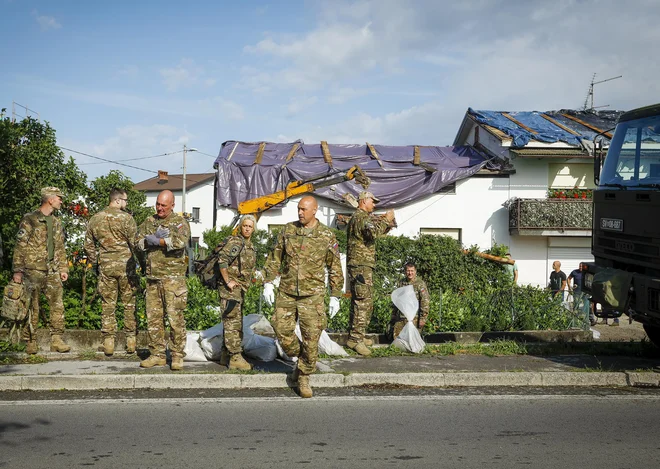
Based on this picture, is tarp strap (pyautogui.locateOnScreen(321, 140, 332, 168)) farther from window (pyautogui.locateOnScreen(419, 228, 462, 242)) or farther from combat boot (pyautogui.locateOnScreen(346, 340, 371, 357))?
combat boot (pyautogui.locateOnScreen(346, 340, 371, 357))

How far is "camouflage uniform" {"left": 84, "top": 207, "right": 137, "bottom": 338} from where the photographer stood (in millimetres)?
8438

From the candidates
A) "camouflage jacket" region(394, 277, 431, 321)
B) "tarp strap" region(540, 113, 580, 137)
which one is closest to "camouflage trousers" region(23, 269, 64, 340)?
"camouflage jacket" region(394, 277, 431, 321)

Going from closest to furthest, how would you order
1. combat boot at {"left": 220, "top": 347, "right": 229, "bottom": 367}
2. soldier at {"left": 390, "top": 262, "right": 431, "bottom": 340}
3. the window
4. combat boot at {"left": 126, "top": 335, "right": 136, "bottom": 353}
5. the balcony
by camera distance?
combat boot at {"left": 220, "top": 347, "right": 229, "bottom": 367} < combat boot at {"left": 126, "top": 335, "right": 136, "bottom": 353} < soldier at {"left": 390, "top": 262, "right": 431, "bottom": 340} < the balcony < the window

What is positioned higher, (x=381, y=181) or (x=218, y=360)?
(x=381, y=181)

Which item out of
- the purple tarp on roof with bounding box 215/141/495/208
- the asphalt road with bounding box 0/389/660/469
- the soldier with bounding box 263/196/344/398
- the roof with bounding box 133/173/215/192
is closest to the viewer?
the asphalt road with bounding box 0/389/660/469

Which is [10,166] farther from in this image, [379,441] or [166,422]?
[379,441]

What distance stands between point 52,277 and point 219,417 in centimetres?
389

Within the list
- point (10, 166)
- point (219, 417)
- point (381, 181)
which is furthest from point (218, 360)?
point (381, 181)

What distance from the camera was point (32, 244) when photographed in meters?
8.35

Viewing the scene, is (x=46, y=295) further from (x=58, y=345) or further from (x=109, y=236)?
(x=109, y=236)

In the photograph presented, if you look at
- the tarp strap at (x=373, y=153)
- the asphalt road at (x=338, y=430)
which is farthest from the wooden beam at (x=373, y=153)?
the asphalt road at (x=338, y=430)

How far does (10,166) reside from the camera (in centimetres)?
1020

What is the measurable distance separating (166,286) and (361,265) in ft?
9.36

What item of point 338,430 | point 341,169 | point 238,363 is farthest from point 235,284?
point 341,169
